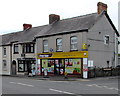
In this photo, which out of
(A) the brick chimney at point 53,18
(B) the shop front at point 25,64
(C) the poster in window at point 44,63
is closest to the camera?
(C) the poster in window at point 44,63

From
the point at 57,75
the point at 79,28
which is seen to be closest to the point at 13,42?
the point at 57,75

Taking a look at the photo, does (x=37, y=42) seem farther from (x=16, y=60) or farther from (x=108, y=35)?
(x=108, y=35)

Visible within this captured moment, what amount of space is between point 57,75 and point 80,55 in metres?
4.95

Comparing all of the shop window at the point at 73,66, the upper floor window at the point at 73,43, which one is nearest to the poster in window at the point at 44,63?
the shop window at the point at 73,66

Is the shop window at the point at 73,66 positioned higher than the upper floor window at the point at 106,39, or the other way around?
the upper floor window at the point at 106,39

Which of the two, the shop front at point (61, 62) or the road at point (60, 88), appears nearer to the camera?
the road at point (60, 88)

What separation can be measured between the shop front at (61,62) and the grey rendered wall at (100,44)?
5.53 ft

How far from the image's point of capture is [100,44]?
2744 centimetres

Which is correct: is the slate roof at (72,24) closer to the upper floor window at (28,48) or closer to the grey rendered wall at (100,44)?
the grey rendered wall at (100,44)

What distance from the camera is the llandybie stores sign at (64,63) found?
25.0 m

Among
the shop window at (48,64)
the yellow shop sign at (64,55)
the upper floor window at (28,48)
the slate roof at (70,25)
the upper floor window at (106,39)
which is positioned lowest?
the shop window at (48,64)

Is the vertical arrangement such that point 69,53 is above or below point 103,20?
below

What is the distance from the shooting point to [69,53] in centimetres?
2652

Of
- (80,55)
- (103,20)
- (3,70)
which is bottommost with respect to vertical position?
(3,70)
